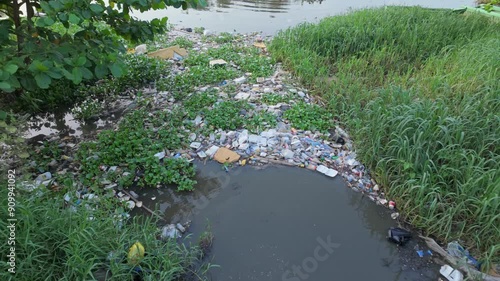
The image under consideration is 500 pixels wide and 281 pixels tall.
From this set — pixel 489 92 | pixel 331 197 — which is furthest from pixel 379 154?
pixel 489 92

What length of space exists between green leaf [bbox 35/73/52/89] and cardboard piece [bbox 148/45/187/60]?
2.93m

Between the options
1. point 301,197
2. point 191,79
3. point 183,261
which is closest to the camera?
point 183,261

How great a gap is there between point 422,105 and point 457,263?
1406 mm

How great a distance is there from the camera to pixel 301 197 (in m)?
2.78

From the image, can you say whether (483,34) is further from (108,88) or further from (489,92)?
(108,88)

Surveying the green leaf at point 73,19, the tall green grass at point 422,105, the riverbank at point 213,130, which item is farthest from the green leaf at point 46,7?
the tall green grass at point 422,105

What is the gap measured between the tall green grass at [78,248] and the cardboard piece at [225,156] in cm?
101

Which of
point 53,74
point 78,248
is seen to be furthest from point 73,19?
point 78,248

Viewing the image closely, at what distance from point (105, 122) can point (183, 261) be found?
2008 mm

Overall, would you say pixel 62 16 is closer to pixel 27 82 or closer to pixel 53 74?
pixel 53 74

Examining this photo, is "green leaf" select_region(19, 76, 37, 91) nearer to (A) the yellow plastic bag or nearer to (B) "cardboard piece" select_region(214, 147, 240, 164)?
(A) the yellow plastic bag

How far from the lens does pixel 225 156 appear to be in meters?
3.07

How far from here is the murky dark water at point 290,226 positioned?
7.37ft

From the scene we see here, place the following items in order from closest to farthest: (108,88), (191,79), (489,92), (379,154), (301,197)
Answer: (301,197), (379,154), (489,92), (108,88), (191,79)
